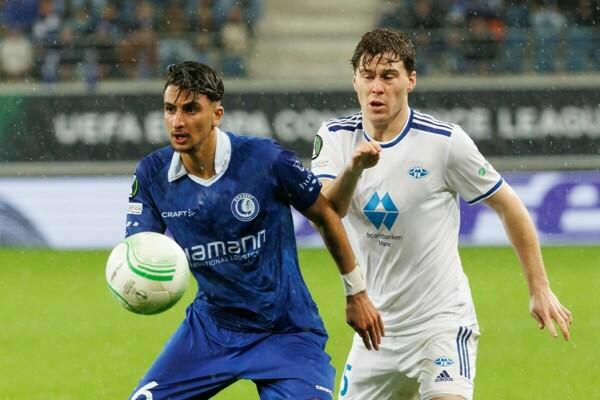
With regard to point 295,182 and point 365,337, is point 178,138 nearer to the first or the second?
point 295,182

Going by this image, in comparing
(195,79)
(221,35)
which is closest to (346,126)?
(195,79)

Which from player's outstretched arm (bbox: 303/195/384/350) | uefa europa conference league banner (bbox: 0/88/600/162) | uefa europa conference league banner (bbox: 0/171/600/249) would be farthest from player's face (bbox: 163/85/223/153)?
uefa europa conference league banner (bbox: 0/88/600/162)

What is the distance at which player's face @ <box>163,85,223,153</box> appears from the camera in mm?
5410

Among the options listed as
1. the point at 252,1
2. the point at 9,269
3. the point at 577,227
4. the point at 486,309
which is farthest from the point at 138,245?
the point at 252,1

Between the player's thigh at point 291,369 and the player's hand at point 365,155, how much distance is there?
77 cm

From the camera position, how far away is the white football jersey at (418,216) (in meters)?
5.86

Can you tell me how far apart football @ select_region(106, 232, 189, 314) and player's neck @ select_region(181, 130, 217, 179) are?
1.22 ft

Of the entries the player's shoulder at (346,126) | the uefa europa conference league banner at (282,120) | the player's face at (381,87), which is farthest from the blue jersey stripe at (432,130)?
the uefa europa conference league banner at (282,120)

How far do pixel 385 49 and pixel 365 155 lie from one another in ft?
2.41

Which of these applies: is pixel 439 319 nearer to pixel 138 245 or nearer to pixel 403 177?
pixel 403 177

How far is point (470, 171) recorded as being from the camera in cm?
584

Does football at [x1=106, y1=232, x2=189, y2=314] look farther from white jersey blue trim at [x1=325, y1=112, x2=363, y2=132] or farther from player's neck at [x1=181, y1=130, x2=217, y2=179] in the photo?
white jersey blue trim at [x1=325, y1=112, x2=363, y2=132]

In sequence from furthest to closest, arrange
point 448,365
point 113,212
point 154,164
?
point 113,212 < point 448,365 < point 154,164

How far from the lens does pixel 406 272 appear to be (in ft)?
19.4
